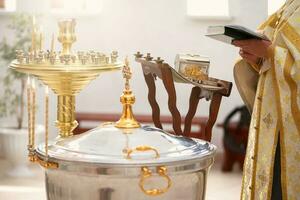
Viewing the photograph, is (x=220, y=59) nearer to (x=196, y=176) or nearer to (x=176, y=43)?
(x=176, y=43)

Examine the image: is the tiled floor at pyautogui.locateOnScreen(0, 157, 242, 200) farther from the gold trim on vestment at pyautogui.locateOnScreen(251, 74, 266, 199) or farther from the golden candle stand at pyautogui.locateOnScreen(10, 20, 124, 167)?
the golden candle stand at pyautogui.locateOnScreen(10, 20, 124, 167)

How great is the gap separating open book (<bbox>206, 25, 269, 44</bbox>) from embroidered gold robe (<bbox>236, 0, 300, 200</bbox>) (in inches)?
5.8

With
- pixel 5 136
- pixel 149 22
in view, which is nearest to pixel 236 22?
pixel 149 22

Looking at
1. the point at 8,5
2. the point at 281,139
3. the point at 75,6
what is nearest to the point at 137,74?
the point at 75,6

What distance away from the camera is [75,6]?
23.3ft

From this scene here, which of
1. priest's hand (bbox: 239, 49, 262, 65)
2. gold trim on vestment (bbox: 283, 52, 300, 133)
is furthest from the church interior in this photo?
gold trim on vestment (bbox: 283, 52, 300, 133)

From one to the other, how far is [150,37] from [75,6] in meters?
0.77

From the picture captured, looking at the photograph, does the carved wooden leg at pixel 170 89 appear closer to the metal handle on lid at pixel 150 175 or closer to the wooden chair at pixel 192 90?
the wooden chair at pixel 192 90

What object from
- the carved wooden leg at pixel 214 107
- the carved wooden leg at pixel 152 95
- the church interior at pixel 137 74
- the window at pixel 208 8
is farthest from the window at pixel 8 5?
the carved wooden leg at pixel 214 107

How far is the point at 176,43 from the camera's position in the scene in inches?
276

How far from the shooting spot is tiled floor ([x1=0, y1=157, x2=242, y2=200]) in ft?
17.9

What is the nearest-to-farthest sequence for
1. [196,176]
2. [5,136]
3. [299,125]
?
[196,176] → [299,125] → [5,136]

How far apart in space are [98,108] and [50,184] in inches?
194

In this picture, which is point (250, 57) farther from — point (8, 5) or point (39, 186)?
point (8, 5)
